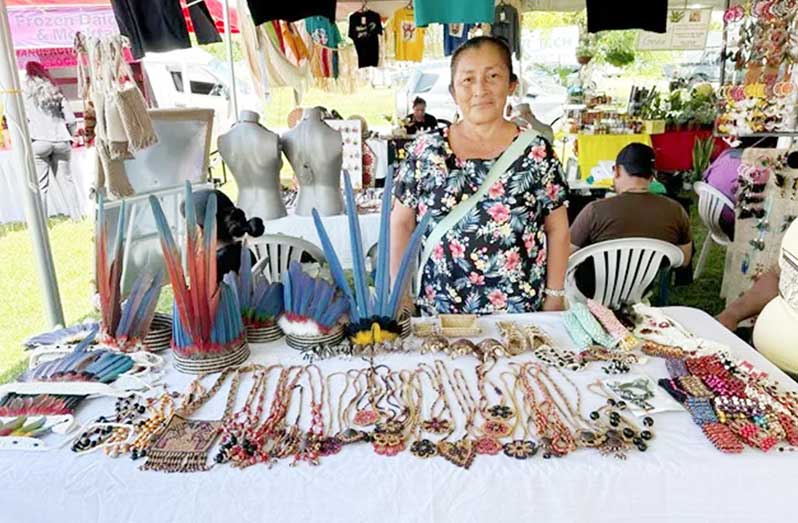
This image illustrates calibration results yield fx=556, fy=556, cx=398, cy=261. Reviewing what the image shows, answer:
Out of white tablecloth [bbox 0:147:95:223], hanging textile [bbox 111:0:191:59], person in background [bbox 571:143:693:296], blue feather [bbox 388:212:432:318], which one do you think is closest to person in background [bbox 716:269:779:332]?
person in background [bbox 571:143:693:296]

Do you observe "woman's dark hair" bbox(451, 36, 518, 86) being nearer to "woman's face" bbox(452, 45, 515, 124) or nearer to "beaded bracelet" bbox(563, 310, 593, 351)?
"woman's face" bbox(452, 45, 515, 124)

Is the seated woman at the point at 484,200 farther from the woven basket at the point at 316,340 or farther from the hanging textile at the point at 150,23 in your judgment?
the hanging textile at the point at 150,23

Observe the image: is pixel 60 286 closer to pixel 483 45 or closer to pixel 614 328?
pixel 483 45

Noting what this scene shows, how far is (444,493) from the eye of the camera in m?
1.00

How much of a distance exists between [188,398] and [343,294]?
17.9 inches

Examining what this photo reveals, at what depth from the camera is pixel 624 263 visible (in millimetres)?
2543

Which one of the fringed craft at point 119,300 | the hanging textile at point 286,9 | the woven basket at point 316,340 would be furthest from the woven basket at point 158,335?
the hanging textile at point 286,9

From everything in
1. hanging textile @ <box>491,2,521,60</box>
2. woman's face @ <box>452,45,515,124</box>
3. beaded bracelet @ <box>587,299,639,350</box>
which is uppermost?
hanging textile @ <box>491,2,521,60</box>

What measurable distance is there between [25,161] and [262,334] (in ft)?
5.59

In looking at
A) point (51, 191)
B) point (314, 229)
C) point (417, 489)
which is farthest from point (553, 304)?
point (51, 191)

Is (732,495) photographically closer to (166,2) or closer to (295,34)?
(166,2)

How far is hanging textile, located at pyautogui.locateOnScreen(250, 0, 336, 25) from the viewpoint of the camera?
3.39 meters

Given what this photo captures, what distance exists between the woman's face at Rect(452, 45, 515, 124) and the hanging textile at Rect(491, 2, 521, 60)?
4117 mm

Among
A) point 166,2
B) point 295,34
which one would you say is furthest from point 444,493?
point 295,34
